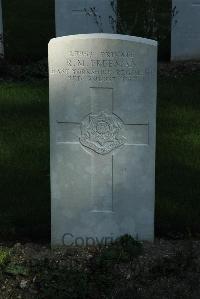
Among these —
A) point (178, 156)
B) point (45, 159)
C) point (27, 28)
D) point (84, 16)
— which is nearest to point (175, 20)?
point (84, 16)

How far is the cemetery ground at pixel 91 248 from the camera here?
161 inches

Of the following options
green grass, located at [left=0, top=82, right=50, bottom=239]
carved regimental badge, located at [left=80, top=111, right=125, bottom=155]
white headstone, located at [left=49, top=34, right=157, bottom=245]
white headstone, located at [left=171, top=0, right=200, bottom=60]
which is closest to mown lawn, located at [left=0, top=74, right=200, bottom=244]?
green grass, located at [left=0, top=82, right=50, bottom=239]

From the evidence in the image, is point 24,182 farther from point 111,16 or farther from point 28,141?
point 111,16

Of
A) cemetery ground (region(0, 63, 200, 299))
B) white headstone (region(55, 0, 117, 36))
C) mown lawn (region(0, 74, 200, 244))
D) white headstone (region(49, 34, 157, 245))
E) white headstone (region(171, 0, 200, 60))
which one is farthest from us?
white headstone (region(171, 0, 200, 60))

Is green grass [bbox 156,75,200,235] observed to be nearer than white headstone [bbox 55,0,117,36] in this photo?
Yes

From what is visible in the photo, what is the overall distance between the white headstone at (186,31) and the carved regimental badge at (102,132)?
661cm

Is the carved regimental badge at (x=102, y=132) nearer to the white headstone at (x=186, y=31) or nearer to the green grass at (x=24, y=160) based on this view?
the green grass at (x=24, y=160)

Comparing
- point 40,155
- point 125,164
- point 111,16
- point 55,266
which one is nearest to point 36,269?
point 55,266

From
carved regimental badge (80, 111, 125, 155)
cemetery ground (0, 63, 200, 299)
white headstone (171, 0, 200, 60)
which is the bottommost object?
cemetery ground (0, 63, 200, 299)

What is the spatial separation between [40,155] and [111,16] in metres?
4.71

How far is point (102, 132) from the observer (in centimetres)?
441

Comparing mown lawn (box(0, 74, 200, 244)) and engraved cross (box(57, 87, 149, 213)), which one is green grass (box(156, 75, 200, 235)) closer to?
mown lawn (box(0, 74, 200, 244))

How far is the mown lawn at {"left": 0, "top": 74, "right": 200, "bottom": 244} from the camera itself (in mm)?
5094

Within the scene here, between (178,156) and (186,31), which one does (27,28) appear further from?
(178,156)
